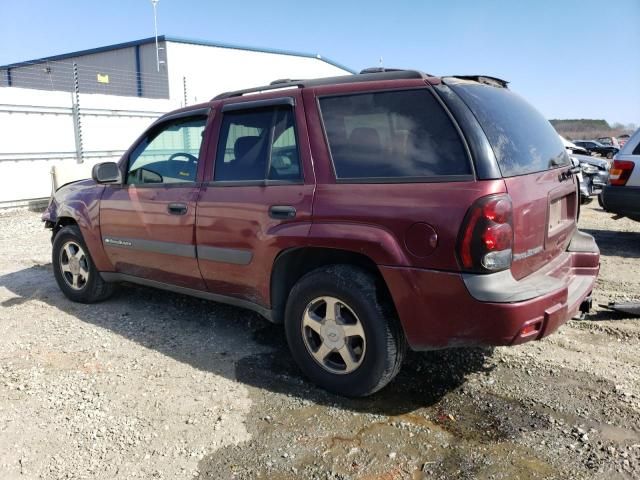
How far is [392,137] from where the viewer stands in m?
3.07

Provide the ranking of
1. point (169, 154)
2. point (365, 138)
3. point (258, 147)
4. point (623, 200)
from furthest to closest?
point (623, 200)
point (169, 154)
point (258, 147)
point (365, 138)

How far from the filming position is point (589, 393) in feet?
10.9

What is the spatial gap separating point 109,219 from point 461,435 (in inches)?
136

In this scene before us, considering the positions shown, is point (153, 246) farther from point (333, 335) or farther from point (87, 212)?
point (333, 335)

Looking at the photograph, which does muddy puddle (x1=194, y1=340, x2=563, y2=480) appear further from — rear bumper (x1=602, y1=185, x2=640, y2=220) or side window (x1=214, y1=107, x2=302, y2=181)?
rear bumper (x1=602, y1=185, x2=640, y2=220)

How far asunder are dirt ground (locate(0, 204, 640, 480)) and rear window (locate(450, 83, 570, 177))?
93 cm

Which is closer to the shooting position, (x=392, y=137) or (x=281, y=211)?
(x=392, y=137)

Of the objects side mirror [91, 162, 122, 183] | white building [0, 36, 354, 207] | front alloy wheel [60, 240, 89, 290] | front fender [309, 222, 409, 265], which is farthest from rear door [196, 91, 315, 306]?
white building [0, 36, 354, 207]

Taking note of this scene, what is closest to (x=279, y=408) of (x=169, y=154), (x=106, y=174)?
(x=169, y=154)

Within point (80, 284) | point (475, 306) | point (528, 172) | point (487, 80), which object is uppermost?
point (487, 80)

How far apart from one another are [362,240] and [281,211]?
0.65m

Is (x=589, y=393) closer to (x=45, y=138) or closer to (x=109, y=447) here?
(x=109, y=447)

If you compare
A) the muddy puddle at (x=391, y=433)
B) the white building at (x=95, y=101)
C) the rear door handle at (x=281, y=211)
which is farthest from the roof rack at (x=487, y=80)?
the white building at (x=95, y=101)

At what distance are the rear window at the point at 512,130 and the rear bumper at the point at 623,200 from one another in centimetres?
445
